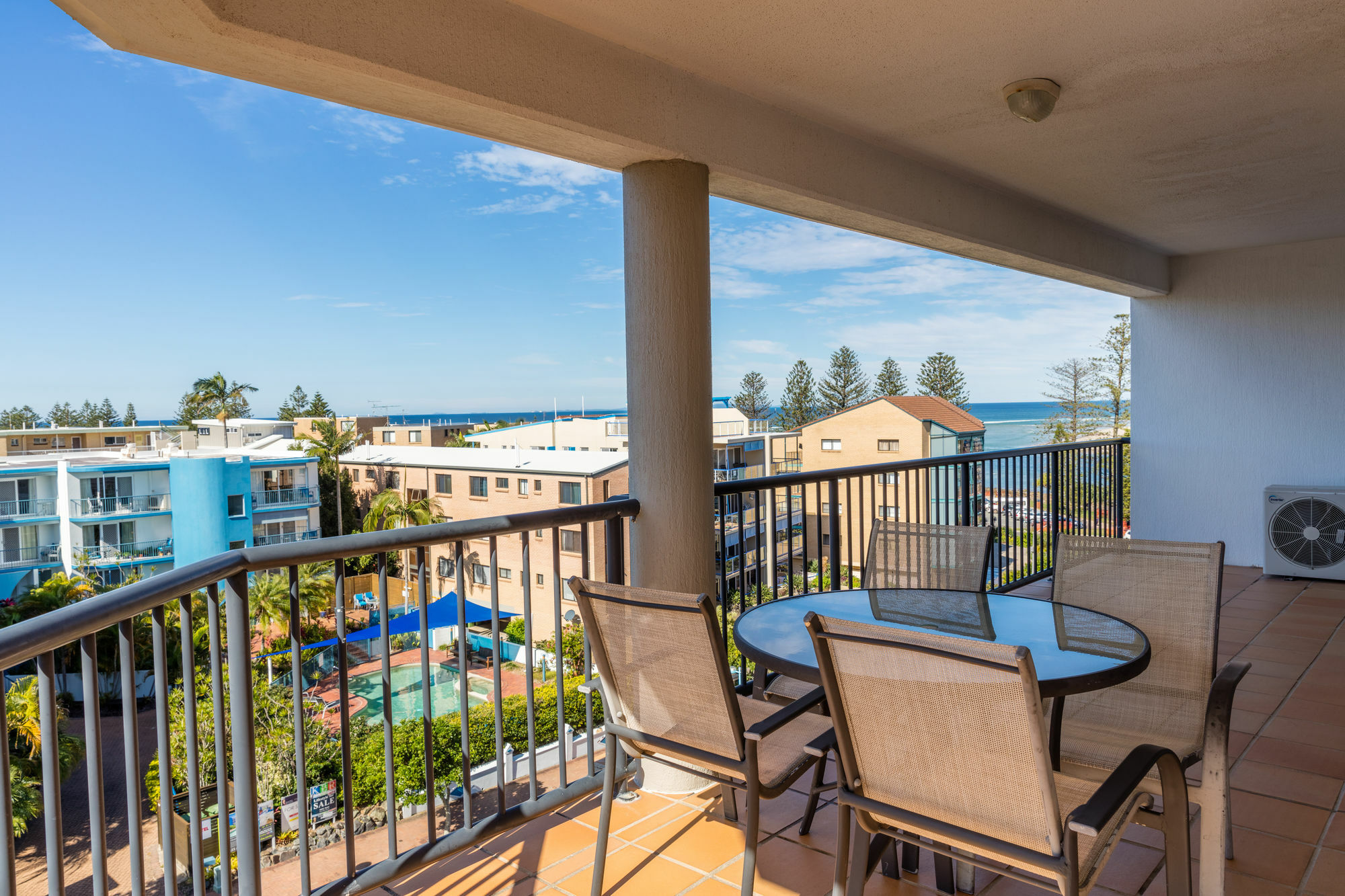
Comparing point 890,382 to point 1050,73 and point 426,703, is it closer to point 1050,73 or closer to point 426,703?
Result: point 1050,73

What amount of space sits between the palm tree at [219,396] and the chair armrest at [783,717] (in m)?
48.5

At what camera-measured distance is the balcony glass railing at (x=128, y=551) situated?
32.1 m

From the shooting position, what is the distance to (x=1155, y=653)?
228 cm

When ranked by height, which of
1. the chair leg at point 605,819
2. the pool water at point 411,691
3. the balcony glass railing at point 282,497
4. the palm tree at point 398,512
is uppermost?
the chair leg at point 605,819

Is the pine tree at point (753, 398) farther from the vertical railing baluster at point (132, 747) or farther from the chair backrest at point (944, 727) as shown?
the vertical railing baluster at point (132, 747)

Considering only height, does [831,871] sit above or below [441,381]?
below

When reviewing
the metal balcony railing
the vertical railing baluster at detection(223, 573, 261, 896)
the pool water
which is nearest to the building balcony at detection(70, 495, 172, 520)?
the pool water

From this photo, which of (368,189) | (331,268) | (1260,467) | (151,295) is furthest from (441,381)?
(1260,467)

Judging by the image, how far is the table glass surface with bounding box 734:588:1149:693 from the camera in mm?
1856

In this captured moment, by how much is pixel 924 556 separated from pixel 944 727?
1663 mm

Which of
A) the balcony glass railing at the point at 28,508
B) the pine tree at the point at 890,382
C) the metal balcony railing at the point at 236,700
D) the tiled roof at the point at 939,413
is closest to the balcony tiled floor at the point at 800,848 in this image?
the metal balcony railing at the point at 236,700

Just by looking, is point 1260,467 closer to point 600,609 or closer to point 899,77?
point 899,77

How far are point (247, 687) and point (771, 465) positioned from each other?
3487 cm

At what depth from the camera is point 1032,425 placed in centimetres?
5359
